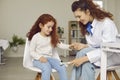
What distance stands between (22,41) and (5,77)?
9.38ft

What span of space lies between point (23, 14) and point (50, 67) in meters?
4.83

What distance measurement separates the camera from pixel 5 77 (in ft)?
13.6

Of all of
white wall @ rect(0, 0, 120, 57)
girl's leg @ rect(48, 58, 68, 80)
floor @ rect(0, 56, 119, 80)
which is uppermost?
white wall @ rect(0, 0, 120, 57)

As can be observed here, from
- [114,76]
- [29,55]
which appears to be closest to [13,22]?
[29,55]

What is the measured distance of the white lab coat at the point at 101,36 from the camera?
1871mm

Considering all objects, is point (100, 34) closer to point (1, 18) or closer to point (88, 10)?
point (88, 10)

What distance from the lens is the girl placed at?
8.42ft

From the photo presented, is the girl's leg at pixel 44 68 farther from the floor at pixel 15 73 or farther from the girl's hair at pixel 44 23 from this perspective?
the floor at pixel 15 73

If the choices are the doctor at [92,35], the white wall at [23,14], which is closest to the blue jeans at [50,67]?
the doctor at [92,35]

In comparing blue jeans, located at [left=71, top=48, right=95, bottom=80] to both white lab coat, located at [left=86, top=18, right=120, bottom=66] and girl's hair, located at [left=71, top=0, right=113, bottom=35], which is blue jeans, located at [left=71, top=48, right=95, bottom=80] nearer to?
white lab coat, located at [left=86, top=18, right=120, bottom=66]

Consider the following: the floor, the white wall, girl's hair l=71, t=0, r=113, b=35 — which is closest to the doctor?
girl's hair l=71, t=0, r=113, b=35

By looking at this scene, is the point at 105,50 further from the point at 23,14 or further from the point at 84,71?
the point at 23,14

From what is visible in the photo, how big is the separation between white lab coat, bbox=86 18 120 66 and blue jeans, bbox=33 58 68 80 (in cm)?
64

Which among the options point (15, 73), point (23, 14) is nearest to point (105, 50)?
point (15, 73)
